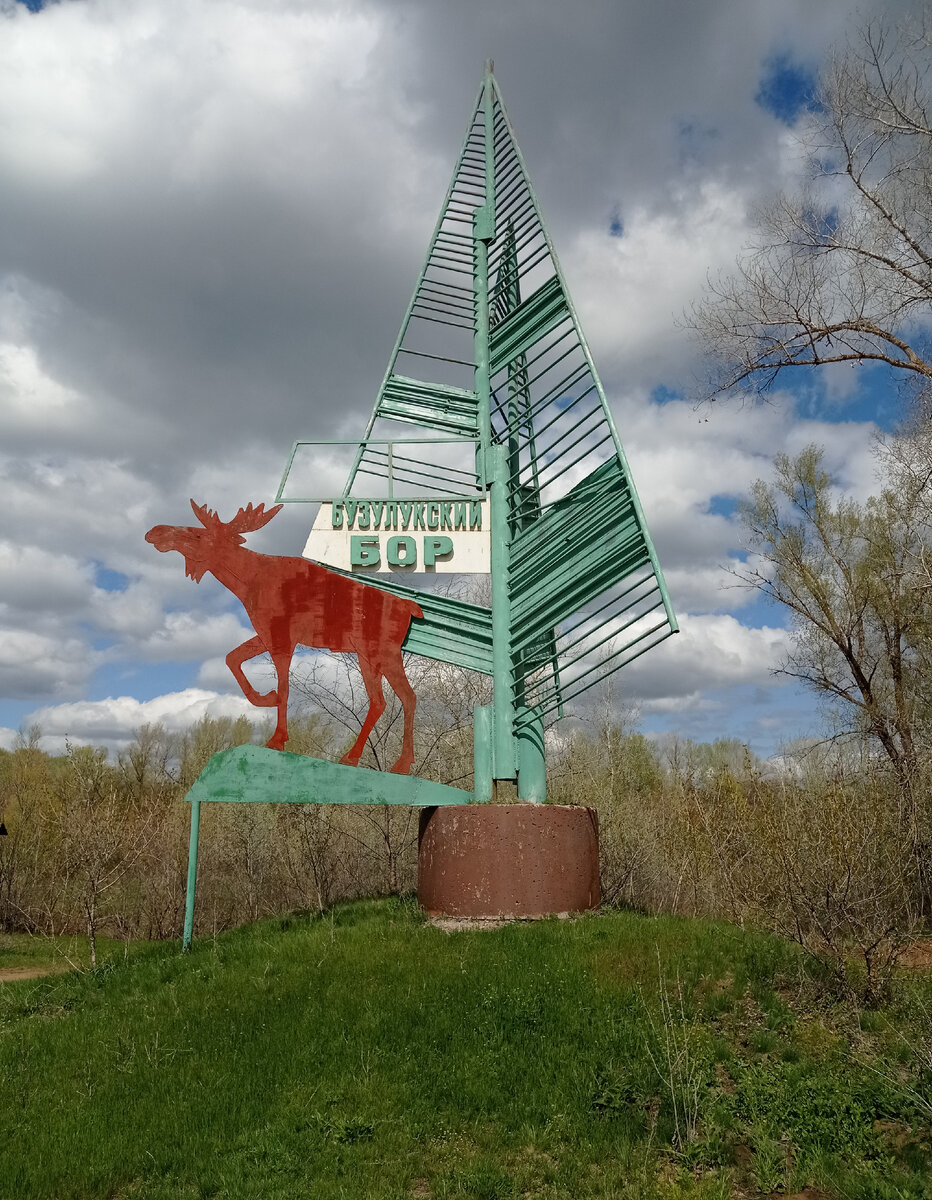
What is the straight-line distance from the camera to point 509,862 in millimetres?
10578

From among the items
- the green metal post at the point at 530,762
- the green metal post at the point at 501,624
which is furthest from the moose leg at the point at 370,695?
the green metal post at the point at 530,762

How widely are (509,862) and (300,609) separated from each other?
4382 mm

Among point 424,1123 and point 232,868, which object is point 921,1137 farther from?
point 232,868

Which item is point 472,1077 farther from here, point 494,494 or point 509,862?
point 494,494

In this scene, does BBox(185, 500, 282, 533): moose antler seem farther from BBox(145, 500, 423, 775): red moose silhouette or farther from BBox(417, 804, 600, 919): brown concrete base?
BBox(417, 804, 600, 919): brown concrete base

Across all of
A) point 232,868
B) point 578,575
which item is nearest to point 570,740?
point 232,868

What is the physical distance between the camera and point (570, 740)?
2939 centimetres

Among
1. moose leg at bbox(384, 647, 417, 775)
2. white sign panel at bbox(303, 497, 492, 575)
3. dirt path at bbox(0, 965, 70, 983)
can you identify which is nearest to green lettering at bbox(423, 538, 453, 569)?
white sign panel at bbox(303, 497, 492, 575)

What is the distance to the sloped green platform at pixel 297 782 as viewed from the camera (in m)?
11.2

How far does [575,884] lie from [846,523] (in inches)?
594

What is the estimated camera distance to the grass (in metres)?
6.00

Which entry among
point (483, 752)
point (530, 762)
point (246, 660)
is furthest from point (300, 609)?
point (530, 762)

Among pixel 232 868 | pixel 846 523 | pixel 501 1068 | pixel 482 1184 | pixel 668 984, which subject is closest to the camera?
pixel 482 1184

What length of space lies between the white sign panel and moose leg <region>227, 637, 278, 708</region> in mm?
1465
